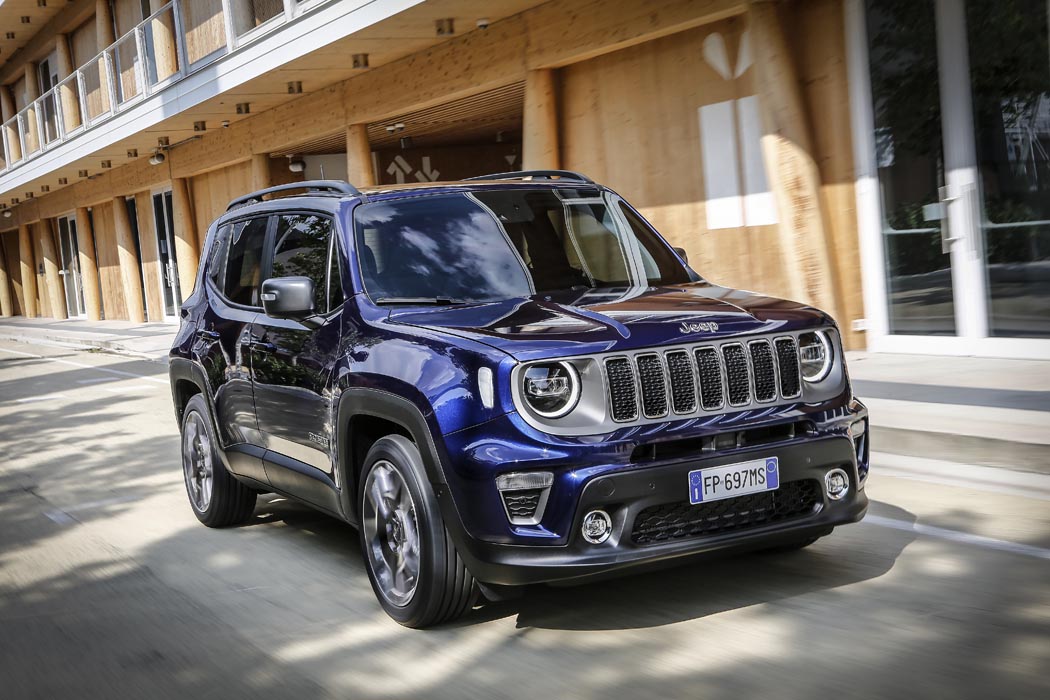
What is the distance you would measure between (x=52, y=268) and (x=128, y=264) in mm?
10343

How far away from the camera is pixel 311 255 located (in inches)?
219

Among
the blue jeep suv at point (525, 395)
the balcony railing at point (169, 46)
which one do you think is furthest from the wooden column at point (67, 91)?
the blue jeep suv at point (525, 395)

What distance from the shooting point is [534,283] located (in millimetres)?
5105

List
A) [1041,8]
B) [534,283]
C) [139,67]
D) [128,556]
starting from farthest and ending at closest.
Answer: [139,67] → [1041,8] → [128,556] → [534,283]

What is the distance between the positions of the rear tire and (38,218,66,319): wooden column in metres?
36.9

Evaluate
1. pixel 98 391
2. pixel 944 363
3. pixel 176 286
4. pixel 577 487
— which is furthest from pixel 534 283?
pixel 176 286

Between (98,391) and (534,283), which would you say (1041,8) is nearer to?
(534,283)

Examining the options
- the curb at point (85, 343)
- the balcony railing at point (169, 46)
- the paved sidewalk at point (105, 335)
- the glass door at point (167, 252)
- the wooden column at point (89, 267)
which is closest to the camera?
the balcony railing at point (169, 46)

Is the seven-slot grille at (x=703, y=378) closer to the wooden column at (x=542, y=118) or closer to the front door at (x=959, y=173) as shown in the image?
the front door at (x=959, y=173)

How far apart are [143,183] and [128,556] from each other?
2633 centimetres

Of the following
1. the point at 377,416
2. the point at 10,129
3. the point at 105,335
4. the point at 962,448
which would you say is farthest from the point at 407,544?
the point at 10,129

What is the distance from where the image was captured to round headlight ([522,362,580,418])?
4051 millimetres

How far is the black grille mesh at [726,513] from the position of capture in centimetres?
411

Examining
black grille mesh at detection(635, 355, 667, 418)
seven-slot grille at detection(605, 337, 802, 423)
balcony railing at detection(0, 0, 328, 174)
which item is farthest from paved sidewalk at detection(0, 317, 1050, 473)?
balcony railing at detection(0, 0, 328, 174)
